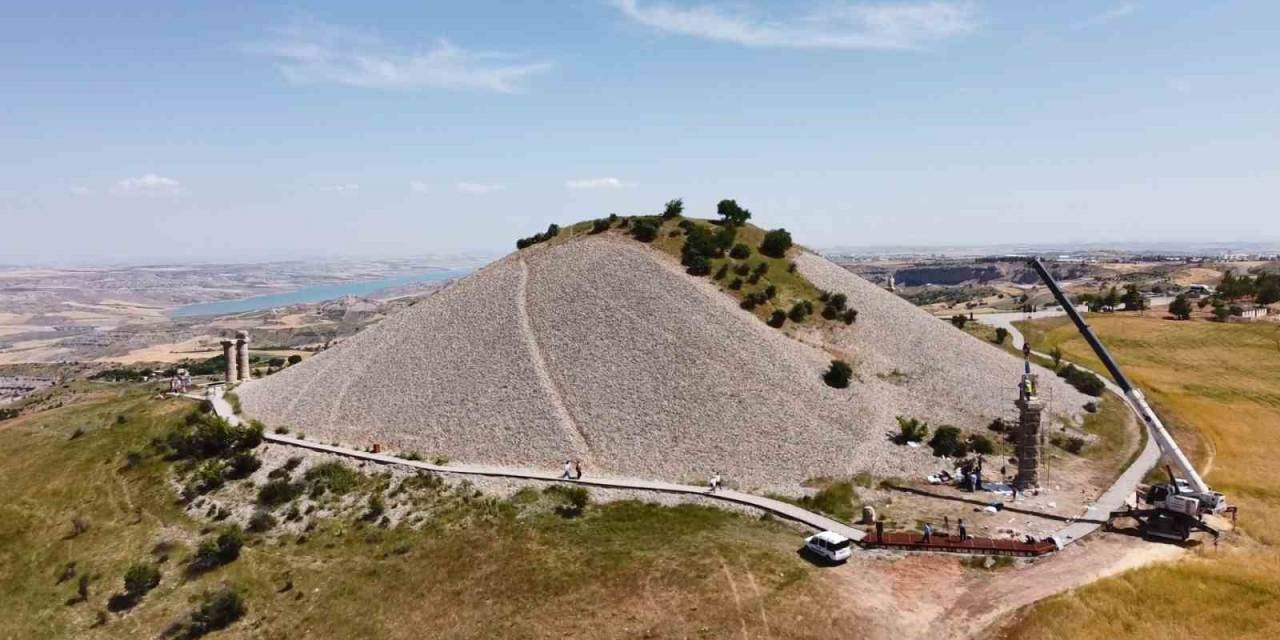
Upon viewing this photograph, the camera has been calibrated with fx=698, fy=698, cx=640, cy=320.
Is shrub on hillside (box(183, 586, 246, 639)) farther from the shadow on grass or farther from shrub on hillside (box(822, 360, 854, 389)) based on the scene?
shrub on hillside (box(822, 360, 854, 389))

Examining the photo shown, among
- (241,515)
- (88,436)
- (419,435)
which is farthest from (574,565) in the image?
(88,436)

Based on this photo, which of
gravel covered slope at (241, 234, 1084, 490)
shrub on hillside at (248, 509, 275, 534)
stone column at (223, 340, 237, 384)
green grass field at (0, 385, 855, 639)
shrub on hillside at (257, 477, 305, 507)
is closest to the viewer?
green grass field at (0, 385, 855, 639)

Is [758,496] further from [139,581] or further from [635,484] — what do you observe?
[139,581]

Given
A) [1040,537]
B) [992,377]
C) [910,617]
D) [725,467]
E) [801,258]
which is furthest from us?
[801,258]

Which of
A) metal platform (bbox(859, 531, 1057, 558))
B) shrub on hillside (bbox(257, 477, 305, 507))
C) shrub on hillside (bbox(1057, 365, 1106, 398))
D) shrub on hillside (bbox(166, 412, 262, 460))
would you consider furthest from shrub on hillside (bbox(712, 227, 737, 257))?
shrub on hillside (bbox(166, 412, 262, 460))

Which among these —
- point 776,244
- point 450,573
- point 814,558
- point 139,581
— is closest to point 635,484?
point 450,573

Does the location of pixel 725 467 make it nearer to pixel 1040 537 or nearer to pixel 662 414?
pixel 662 414

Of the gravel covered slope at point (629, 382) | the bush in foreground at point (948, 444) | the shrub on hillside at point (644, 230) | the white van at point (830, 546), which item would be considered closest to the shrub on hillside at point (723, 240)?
the gravel covered slope at point (629, 382)
